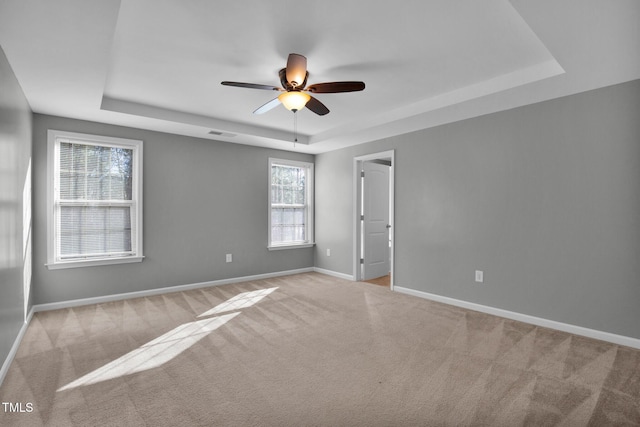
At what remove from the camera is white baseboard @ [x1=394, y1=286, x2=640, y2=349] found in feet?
9.43

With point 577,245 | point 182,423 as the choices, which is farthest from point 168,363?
point 577,245

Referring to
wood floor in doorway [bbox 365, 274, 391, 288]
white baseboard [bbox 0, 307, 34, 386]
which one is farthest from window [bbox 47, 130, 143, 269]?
wood floor in doorway [bbox 365, 274, 391, 288]

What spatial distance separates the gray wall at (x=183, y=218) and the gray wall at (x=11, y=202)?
0.88 metres

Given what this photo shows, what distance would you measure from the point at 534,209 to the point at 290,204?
12.7 feet

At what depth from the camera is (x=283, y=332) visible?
10.5 feet

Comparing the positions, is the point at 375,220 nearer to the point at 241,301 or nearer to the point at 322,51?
the point at 241,301

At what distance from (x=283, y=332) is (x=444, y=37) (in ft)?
9.52

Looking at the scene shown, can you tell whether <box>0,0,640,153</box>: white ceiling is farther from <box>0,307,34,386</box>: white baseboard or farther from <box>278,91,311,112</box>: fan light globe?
<box>0,307,34,386</box>: white baseboard

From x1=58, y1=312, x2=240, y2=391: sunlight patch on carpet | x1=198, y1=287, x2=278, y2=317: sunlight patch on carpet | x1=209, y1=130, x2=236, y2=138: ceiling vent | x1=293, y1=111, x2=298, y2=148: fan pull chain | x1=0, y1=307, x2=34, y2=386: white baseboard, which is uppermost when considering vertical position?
x1=293, y1=111, x2=298, y2=148: fan pull chain

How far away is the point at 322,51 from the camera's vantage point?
8.65 feet

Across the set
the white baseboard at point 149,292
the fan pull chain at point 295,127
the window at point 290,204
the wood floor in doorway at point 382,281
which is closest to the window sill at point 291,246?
the window at point 290,204

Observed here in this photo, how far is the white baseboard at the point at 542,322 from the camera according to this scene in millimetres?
2873

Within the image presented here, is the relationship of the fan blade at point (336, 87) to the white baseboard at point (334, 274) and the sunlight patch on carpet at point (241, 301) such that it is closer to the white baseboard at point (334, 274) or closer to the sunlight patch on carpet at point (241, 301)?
the sunlight patch on carpet at point (241, 301)

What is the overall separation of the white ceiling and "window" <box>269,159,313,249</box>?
2.00m
